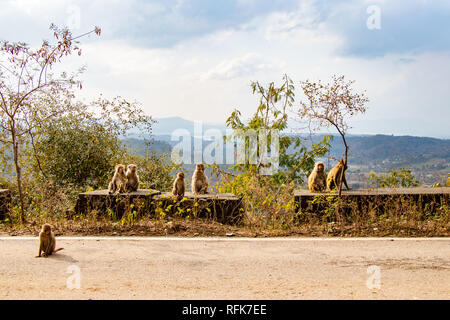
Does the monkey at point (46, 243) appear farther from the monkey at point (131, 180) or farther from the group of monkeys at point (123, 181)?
the monkey at point (131, 180)

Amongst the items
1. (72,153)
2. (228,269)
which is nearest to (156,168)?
(72,153)

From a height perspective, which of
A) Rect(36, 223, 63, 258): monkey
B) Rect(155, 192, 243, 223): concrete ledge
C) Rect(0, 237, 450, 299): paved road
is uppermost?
Rect(155, 192, 243, 223): concrete ledge

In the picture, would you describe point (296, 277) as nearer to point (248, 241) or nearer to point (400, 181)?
point (248, 241)

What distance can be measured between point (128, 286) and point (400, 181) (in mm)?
9265

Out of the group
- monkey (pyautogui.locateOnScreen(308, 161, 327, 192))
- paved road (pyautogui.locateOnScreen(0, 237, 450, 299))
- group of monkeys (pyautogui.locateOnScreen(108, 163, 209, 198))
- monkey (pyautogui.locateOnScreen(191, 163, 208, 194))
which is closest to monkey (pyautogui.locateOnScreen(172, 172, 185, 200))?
group of monkeys (pyautogui.locateOnScreen(108, 163, 209, 198))

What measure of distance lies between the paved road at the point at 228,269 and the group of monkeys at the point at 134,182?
271 cm

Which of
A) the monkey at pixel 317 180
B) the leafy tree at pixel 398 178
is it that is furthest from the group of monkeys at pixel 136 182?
the leafy tree at pixel 398 178

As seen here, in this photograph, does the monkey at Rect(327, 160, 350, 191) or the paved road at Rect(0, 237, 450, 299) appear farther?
the monkey at Rect(327, 160, 350, 191)

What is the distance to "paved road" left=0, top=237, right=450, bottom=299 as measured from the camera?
188 inches

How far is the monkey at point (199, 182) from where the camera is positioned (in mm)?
10086

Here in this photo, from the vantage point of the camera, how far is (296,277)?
5.28 meters

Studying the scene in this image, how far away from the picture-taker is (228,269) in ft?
18.4

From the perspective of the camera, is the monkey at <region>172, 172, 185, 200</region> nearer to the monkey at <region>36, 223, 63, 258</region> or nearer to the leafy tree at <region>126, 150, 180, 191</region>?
the monkey at <region>36, 223, 63, 258</region>

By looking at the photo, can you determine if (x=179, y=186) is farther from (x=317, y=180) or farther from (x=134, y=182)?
(x=317, y=180)
